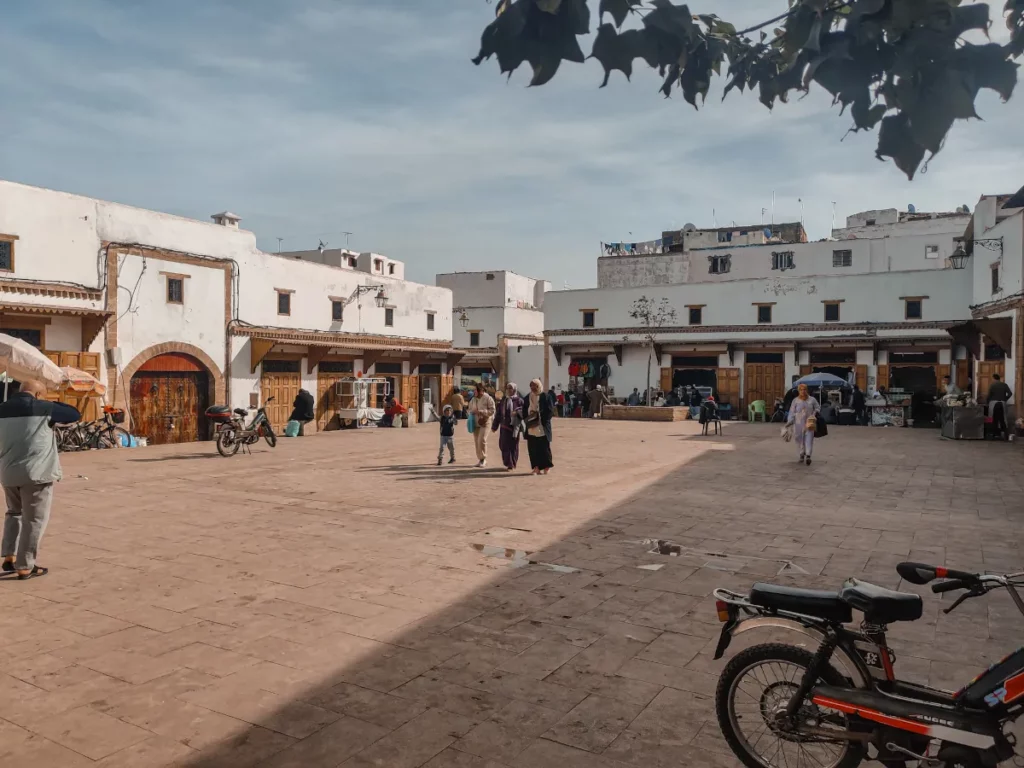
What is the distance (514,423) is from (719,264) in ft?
112

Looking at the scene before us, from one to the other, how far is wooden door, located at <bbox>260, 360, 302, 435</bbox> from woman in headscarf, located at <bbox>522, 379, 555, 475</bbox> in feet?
42.2

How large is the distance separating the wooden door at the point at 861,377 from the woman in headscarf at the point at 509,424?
894 inches

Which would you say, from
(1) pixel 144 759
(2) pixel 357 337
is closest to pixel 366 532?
(1) pixel 144 759

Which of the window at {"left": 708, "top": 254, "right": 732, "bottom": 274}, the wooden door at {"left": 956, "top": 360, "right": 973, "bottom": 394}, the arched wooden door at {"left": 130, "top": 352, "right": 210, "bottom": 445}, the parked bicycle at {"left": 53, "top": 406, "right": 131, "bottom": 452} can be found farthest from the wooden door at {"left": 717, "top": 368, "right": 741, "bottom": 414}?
the parked bicycle at {"left": 53, "top": 406, "right": 131, "bottom": 452}

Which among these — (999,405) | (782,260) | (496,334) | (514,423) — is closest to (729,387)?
(782,260)

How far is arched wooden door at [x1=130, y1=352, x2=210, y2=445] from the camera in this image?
763 inches

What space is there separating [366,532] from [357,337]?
19844mm

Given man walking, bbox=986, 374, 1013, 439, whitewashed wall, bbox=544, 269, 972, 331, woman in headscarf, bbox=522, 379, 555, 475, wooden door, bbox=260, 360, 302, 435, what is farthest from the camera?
whitewashed wall, bbox=544, 269, 972, 331

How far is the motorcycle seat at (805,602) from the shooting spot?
10.2 ft

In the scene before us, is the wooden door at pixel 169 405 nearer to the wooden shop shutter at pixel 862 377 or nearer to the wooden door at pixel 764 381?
the wooden door at pixel 764 381

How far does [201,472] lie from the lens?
44.4ft

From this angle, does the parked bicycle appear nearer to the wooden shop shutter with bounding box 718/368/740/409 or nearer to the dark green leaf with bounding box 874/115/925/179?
the dark green leaf with bounding box 874/115/925/179

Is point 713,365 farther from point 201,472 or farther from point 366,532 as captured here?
point 366,532

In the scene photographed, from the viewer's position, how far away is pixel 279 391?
78.6ft
